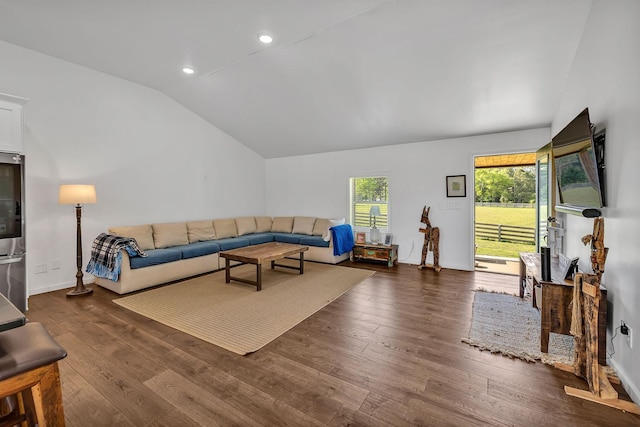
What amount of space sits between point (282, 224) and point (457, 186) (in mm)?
3746

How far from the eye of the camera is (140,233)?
14.1 feet

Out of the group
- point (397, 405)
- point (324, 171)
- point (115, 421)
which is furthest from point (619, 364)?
point (324, 171)

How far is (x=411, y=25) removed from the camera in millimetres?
2770

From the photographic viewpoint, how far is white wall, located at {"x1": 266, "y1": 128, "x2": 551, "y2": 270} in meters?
4.77

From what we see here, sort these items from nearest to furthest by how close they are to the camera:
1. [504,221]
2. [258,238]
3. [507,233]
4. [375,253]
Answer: [375,253]
[258,238]
[507,233]
[504,221]

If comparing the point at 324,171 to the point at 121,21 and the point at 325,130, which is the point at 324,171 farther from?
the point at 121,21

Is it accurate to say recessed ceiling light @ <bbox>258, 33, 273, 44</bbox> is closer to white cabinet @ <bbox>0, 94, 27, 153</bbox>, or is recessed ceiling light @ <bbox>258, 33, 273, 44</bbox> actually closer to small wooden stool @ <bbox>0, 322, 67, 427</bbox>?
white cabinet @ <bbox>0, 94, 27, 153</bbox>

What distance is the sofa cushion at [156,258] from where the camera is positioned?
147 inches

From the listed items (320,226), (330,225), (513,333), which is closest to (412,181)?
(330,225)

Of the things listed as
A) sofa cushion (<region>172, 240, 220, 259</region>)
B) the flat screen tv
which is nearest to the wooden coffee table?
sofa cushion (<region>172, 240, 220, 259</region>)

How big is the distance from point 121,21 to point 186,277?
3.39m

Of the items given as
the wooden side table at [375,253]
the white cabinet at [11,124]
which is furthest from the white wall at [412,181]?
the white cabinet at [11,124]

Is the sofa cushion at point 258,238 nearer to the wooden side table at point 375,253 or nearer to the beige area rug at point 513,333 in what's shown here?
the wooden side table at point 375,253

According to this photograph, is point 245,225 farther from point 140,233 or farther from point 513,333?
point 513,333
